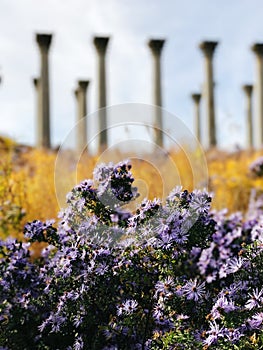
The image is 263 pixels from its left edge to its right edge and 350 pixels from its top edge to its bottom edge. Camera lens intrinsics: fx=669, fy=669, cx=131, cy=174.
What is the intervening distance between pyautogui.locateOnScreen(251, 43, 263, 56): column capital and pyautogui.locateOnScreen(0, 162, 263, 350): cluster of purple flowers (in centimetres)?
2763

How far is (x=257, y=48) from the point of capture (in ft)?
99.7

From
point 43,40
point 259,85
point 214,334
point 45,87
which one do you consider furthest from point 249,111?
point 214,334

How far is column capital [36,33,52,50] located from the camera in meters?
28.4

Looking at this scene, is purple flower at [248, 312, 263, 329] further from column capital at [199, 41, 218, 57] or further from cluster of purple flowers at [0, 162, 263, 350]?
column capital at [199, 41, 218, 57]

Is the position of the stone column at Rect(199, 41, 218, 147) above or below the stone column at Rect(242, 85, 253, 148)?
below

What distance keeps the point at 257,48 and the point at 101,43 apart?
7283mm

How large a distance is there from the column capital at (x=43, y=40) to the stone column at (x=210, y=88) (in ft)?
22.5

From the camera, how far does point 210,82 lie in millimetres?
29953

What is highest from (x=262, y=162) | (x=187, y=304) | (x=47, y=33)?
(x=47, y=33)

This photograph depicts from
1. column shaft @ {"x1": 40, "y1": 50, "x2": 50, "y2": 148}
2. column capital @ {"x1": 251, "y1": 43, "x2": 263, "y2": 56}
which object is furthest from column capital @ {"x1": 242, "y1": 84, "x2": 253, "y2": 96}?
column shaft @ {"x1": 40, "y1": 50, "x2": 50, "y2": 148}

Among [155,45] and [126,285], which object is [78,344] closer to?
[126,285]

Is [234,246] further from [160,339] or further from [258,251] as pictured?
[160,339]

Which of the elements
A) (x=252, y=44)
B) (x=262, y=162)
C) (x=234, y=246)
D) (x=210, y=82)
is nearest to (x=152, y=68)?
(x=210, y=82)

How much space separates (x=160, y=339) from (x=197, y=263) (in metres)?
1.29
